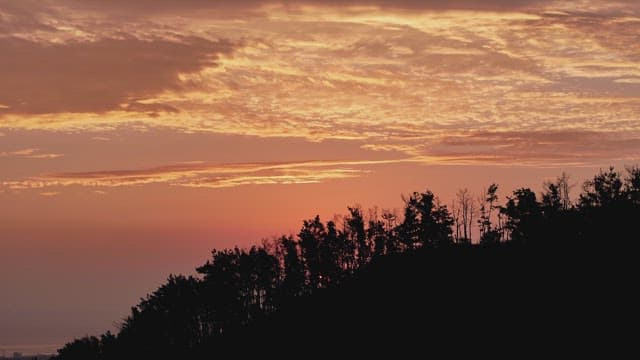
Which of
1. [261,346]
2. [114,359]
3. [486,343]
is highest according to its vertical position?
[486,343]

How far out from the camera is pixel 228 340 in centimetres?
17175

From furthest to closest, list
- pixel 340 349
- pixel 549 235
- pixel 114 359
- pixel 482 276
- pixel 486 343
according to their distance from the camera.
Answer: pixel 114 359, pixel 549 235, pixel 482 276, pixel 340 349, pixel 486 343

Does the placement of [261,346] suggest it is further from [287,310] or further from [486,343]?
[486,343]

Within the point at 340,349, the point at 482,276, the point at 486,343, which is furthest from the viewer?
the point at 482,276

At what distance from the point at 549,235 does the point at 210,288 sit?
75524mm

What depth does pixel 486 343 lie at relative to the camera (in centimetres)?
11181

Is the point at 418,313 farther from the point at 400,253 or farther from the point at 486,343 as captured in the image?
the point at 400,253

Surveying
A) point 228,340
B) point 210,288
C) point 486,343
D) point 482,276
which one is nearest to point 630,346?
point 486,343

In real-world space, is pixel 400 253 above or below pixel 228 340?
above

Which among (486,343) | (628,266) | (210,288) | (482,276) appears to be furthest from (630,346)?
(210,288)

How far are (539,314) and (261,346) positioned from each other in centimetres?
5389

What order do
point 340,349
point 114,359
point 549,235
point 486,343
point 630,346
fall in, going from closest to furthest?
point 630,346
point 486,343
point 340,349
point 549,235
point 114,359

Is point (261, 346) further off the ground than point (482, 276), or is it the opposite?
point (482, 276)

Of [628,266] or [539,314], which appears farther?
[628,266]
